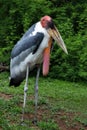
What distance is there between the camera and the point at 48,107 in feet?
25.6

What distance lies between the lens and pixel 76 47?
12062 mm

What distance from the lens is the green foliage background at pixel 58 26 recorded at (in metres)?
12.0

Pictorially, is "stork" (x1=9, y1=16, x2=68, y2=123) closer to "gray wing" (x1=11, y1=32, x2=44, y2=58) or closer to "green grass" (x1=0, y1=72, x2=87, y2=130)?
"gray wing" (x1=11, y1=32, x2=44, y2=58)

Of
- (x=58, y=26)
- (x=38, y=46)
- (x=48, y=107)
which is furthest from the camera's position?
(x=58, y=26)

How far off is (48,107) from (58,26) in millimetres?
Answer: 5244

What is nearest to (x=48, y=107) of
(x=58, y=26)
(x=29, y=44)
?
(x=29, y=44)

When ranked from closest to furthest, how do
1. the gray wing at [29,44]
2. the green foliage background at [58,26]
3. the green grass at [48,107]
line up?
the gray wing at [29,44] < the green grass at [48,107] < the green foliage background at [58,26]

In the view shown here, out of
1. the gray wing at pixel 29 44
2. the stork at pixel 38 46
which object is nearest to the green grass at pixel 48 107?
the stork at pixel 38 46

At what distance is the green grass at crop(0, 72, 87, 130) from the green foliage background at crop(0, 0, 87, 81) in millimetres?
1290

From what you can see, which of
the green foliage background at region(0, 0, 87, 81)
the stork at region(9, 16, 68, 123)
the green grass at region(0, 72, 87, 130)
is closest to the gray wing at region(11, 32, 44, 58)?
the stork at region(9, 16, 68, 123)

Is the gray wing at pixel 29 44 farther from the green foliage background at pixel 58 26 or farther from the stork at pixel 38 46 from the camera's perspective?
the green foliage background at pixel 58 26

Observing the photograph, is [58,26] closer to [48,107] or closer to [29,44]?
[48,107]

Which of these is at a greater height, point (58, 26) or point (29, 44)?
point (29, 44)

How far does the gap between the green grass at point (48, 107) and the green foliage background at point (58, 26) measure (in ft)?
4.23
